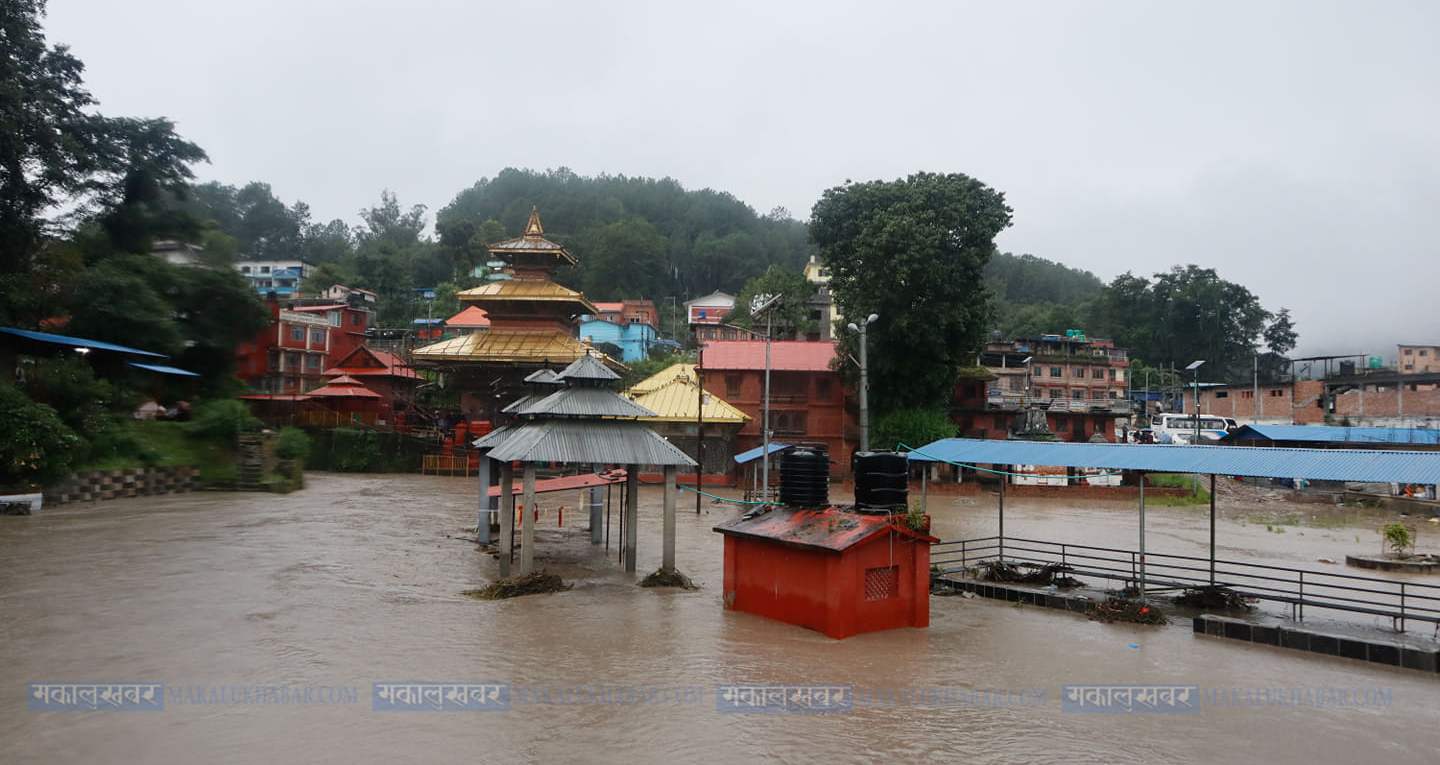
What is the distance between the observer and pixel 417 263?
318ft

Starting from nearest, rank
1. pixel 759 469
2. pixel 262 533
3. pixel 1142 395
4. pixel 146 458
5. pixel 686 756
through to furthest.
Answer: pixel 686 756 < pixel 262 533 < pixel 146 458 < pixel 759 469 < pixel 1142 395

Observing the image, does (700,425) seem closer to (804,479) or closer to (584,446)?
(584,446)

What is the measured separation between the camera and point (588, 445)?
19031mm

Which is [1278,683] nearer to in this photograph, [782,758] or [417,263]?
[782,758]

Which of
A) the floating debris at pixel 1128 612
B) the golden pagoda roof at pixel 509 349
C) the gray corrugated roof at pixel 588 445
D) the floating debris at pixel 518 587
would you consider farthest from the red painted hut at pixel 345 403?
the floating debris at pixel 1128 612

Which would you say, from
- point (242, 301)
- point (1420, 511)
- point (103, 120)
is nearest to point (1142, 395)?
point (1420, 511)

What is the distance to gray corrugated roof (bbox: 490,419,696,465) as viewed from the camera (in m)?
18.4

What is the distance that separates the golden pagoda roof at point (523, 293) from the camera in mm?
48125

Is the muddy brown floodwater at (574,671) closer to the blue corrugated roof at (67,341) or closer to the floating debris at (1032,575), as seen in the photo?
the floating debris at (1032,575)

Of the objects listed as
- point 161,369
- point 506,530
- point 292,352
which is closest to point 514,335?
point 161,369

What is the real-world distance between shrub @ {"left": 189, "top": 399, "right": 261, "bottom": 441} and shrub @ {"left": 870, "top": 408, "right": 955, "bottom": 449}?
94.7 ft

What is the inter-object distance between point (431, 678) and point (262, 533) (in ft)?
48.8

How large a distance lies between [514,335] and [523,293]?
236 cm

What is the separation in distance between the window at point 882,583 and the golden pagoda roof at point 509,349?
101ft
